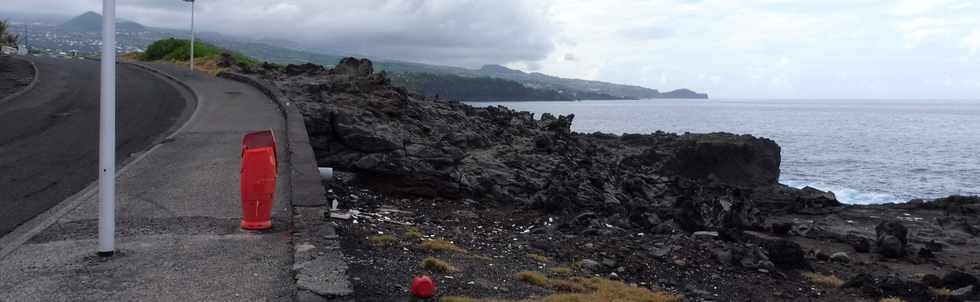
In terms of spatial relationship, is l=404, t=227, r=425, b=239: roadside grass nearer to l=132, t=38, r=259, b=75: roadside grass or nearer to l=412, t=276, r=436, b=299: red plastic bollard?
l=412, t=276, r=436, b=299: red plastic bollard

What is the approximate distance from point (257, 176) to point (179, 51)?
4324 cm

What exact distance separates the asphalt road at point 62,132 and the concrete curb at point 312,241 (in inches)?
104

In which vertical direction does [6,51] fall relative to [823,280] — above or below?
above

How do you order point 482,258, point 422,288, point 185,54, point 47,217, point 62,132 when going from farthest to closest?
point 185,54 → point 62,132 → point 482,258 → point 47,217 → point 422,288

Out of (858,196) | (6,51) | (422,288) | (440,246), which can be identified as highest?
(6,51)

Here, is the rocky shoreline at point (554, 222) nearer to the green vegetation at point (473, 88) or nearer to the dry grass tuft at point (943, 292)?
the dry grass tuft at point (943, 292)

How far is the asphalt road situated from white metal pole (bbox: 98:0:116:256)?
209cm

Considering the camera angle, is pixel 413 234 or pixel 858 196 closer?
pixel 413 234

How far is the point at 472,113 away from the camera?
27062mm

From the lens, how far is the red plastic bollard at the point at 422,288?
6371 millimetres

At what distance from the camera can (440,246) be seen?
8.68 metres

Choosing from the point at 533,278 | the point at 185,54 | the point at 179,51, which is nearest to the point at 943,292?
the point at 533,278

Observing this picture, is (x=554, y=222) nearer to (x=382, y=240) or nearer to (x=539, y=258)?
(x=539, y=258)

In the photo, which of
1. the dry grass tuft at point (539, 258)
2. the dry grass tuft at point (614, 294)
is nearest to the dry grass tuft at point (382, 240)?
the dry grass tuft at point (539, 258)
